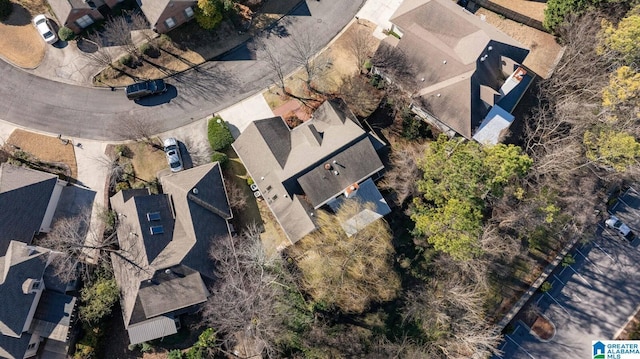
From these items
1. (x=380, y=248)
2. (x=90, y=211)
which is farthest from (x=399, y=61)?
(x=90, y=211)

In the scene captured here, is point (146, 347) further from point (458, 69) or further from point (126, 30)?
point (458, 69)

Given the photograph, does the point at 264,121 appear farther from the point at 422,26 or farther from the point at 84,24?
the point at 84,24

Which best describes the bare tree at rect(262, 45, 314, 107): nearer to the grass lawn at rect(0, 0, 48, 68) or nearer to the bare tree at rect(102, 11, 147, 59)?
the bare tree at rect(102, 11, 147, 59)

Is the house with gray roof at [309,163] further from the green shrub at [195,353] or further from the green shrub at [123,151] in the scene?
the green shrub at [195,353]

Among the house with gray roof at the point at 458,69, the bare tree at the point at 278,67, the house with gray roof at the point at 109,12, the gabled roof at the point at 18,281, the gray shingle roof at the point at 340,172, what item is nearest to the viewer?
the gabled roof at the point at 18,281

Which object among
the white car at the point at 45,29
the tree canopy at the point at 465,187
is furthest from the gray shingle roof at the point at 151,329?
the white car at the point at 45,29

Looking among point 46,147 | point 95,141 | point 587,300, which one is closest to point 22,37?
point 46,147

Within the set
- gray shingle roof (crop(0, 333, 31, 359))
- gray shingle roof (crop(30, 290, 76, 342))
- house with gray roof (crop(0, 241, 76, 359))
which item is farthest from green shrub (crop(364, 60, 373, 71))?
gray shingle roof (crop(0, 333, 31, 359))
